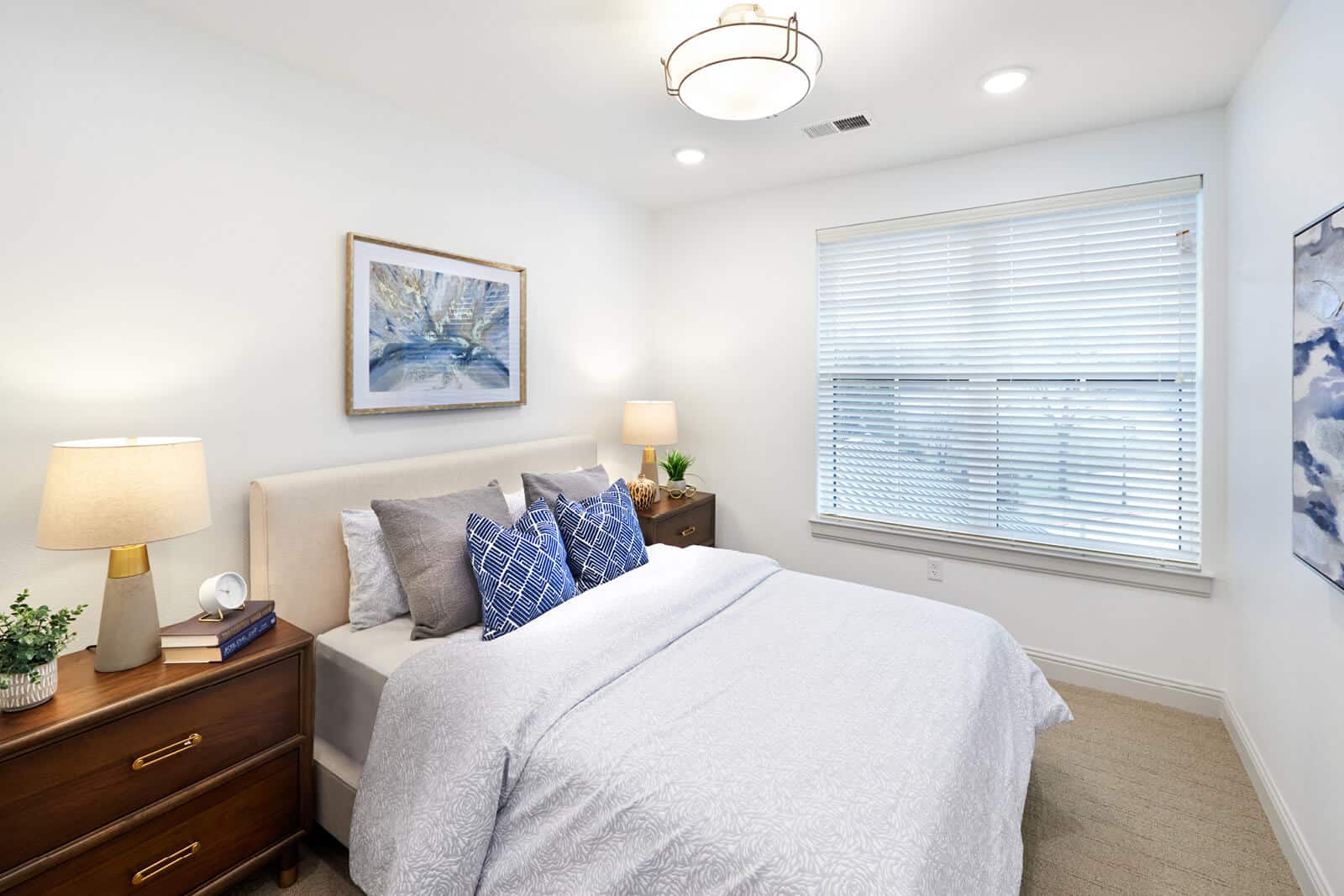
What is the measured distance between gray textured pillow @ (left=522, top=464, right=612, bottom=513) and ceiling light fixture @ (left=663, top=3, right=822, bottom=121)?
1.61 meters

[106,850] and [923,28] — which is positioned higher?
[923,28]

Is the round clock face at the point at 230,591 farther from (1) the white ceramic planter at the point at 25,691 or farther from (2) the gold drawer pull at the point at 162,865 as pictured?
(2) the gold drawer pull at the point at 162,865

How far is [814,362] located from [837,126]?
1.27 m

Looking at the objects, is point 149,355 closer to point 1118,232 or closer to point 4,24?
point 4,24

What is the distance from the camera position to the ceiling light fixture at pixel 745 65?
181 centimetres

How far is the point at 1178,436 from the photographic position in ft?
9.22

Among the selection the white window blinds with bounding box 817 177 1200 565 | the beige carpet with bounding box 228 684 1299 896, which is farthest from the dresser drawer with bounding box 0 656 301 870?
the white window blinds with bounding box 817 177 1200 565

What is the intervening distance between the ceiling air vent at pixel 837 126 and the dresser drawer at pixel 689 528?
2.03 metres

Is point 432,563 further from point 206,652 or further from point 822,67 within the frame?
point 822,67

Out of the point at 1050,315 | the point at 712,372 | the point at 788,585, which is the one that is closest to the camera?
the point at 788,585

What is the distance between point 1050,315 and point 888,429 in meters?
0.94

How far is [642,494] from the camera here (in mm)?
A: 3482

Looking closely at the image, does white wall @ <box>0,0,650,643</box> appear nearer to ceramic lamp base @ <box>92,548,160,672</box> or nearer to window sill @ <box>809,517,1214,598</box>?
ceramic lamp base @ <box>92,548,160,672</box>

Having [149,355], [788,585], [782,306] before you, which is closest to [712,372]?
[782,306]
